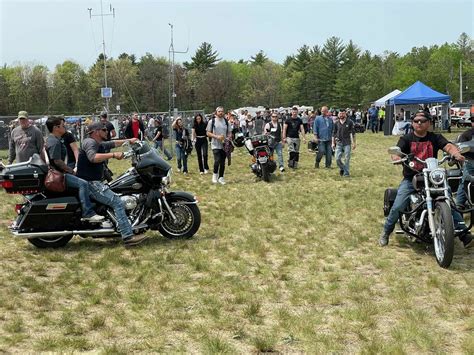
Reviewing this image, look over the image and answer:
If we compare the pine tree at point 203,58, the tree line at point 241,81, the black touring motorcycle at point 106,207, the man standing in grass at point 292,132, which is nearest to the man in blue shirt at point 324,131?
the man standing in grass at point 292,132

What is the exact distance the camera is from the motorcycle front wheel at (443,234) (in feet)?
20.4

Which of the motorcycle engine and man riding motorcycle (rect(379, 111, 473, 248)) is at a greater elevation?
man riding motorcycle (rect(379, 111, 473, 248))

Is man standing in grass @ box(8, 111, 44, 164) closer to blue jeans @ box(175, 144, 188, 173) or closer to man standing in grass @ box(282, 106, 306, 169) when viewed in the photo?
blue jeans @ box(175, 144, 188, 173)

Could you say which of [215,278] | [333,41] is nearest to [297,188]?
[215,278]

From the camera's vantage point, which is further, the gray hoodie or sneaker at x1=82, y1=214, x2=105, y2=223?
the gray hoodie

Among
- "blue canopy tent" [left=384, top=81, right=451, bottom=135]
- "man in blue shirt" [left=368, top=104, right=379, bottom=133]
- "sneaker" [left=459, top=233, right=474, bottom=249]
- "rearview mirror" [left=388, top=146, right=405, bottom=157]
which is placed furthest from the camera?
"man in blue shirt" [left=368, top=104, right=379, bottom=133]

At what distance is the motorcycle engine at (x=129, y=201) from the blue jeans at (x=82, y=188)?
471 millimetres

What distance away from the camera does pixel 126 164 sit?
20.4 metres

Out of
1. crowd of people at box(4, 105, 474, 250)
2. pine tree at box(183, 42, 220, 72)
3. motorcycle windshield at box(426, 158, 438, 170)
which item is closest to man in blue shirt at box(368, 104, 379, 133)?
crowd of people at box(4, 105, 474, 250)

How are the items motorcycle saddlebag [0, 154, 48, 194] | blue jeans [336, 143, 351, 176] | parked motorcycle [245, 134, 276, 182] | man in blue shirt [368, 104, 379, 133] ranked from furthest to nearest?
man in blue shirt [368, 104, 379, 133], blue jeans [336, 143, 351, 176], parked motorcycle [245, 134, 276, 182], motorcycle saddlebag [0, 154, 48, 194]

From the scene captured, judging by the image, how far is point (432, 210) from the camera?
22.0 feet

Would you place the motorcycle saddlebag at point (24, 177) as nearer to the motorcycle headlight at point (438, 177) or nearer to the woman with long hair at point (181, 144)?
the motorcycle headlight at point (438, 177)

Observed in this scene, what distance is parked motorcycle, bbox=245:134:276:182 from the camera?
14.7 m

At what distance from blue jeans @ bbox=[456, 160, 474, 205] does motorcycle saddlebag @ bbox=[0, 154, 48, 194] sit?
220 inches
